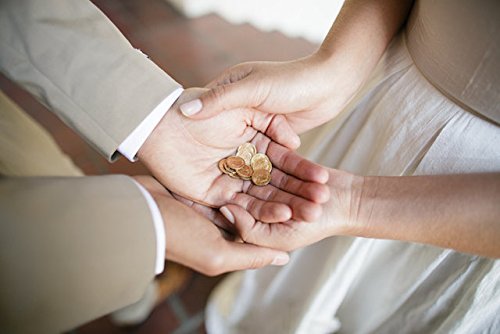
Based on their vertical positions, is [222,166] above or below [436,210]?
below

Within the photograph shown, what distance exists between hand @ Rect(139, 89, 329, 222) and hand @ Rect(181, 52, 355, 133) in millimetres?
64

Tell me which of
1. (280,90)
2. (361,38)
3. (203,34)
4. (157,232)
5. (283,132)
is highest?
(361,38)

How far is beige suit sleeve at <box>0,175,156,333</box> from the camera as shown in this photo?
0.50 m

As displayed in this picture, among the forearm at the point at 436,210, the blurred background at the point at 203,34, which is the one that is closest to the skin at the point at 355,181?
the forearm at the point at 436,210

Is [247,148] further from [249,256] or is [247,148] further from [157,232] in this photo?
[157,232]

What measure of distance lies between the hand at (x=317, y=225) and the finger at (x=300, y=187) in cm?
3

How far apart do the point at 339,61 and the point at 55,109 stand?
63 cm

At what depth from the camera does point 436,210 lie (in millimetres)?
718

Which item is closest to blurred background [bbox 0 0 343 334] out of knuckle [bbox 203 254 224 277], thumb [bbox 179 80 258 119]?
thumb [bbox 179 80 258 119]

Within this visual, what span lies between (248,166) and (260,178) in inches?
1.8

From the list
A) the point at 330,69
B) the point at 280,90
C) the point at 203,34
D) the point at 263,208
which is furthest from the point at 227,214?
the point at 203,34

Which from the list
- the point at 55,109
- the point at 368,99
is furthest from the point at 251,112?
the point at 55,109

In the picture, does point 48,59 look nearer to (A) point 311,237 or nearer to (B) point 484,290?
(A) point 311,237

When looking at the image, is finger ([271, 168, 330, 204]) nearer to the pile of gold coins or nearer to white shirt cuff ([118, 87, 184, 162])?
the pile of gold coins
